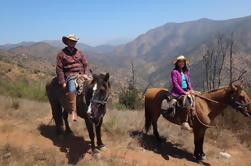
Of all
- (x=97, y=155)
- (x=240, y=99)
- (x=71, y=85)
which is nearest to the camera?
(x=97, y=155)

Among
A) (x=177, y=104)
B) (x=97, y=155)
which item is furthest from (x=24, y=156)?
(x=177, y=104)

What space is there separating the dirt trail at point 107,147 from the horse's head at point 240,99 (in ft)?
5.76

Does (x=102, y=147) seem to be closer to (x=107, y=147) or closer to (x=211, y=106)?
(x=107, y=147)

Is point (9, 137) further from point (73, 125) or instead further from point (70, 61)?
point (70, 61)

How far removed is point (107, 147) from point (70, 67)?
226 cm

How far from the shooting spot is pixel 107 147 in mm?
7223

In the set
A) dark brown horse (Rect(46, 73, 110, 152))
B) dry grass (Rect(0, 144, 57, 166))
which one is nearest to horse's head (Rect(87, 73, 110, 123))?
dark brown horse (Rect(46, 73, 110, 152))

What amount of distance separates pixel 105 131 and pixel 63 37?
3.05 metres

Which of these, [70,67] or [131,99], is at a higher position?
[70,67]

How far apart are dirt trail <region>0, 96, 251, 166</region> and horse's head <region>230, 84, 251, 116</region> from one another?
1756 millimetres

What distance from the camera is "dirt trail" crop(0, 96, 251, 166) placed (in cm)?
659

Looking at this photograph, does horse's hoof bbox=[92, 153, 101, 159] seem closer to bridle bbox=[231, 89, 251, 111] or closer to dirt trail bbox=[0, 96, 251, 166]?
dirt trail bbox=[0, 96, 251, 166]

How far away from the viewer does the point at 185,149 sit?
325 inches

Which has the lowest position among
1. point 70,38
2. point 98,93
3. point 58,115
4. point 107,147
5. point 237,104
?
point 107,147
